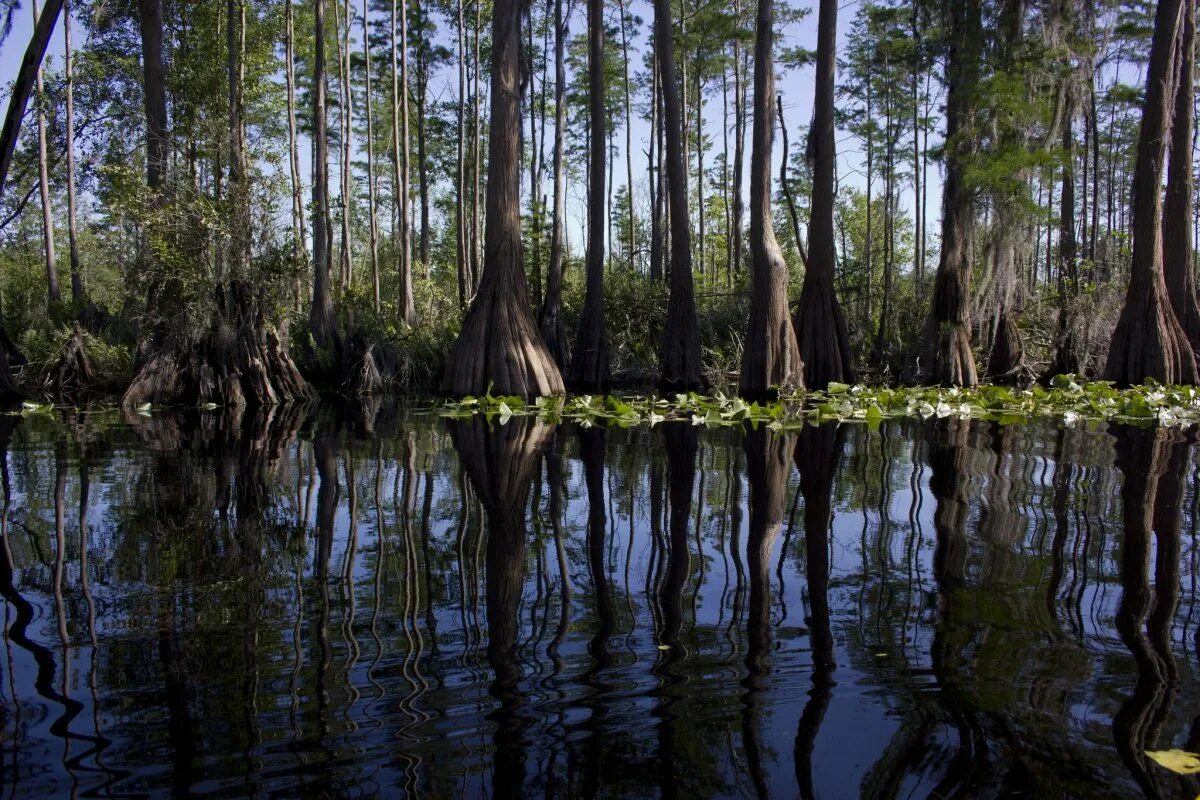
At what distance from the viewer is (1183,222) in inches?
569

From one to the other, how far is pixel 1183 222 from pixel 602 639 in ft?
51.4

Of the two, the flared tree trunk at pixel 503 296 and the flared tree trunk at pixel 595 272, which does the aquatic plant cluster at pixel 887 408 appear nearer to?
the flared tree trunk at pixel 503 296

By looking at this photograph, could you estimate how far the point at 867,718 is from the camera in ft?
5.75

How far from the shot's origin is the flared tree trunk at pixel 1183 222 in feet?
46.4

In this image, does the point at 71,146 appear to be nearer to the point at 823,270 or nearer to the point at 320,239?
the point at 320,239

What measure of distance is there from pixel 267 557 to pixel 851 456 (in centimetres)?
410

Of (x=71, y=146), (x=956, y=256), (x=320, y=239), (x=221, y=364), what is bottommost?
(x=221, y=364)

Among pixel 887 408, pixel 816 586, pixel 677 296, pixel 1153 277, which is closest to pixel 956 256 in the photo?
pixel 1153 277

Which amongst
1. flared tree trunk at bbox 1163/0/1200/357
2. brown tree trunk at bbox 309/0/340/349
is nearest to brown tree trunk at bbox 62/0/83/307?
brown tree trunk at bbox 309/0/340/349

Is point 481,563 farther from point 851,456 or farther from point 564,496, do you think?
point 851,456

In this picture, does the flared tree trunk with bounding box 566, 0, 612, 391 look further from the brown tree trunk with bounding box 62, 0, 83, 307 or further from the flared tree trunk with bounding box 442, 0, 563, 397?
the brown tree trunk with bounding box 62, 0, 83, 307

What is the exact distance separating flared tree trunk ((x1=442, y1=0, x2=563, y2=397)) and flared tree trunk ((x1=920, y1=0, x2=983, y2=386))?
19.2 ft

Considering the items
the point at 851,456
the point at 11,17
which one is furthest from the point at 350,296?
the point at 851,456

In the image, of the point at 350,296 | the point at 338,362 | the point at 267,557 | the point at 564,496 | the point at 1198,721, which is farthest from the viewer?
the point at 350,296
